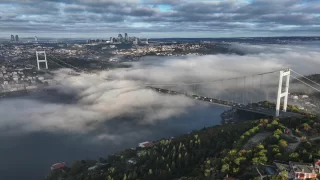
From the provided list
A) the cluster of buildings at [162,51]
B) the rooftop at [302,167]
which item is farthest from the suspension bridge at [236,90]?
the cluster of buildings at [162,51]

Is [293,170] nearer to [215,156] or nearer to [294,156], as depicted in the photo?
[294,156]

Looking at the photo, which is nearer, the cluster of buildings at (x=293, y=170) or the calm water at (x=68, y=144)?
the cluster of buildings at (x=293, y=170)

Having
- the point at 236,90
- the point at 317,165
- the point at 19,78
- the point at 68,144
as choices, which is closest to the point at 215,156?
the point at 317,165

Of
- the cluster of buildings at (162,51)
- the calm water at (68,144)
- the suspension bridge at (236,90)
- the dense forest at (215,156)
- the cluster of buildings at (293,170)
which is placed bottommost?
the calm water at (68,144)

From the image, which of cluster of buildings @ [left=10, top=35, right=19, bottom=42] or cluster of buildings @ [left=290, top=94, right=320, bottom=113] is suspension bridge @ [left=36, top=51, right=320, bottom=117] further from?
cluster of buildings @ [left=10, top=35, right=19, bottom=42]

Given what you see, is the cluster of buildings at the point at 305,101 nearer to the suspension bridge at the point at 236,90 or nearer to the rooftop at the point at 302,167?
the suspension bridge at the point at 236,90

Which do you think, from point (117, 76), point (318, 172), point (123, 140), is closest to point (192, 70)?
point (117, 76)
